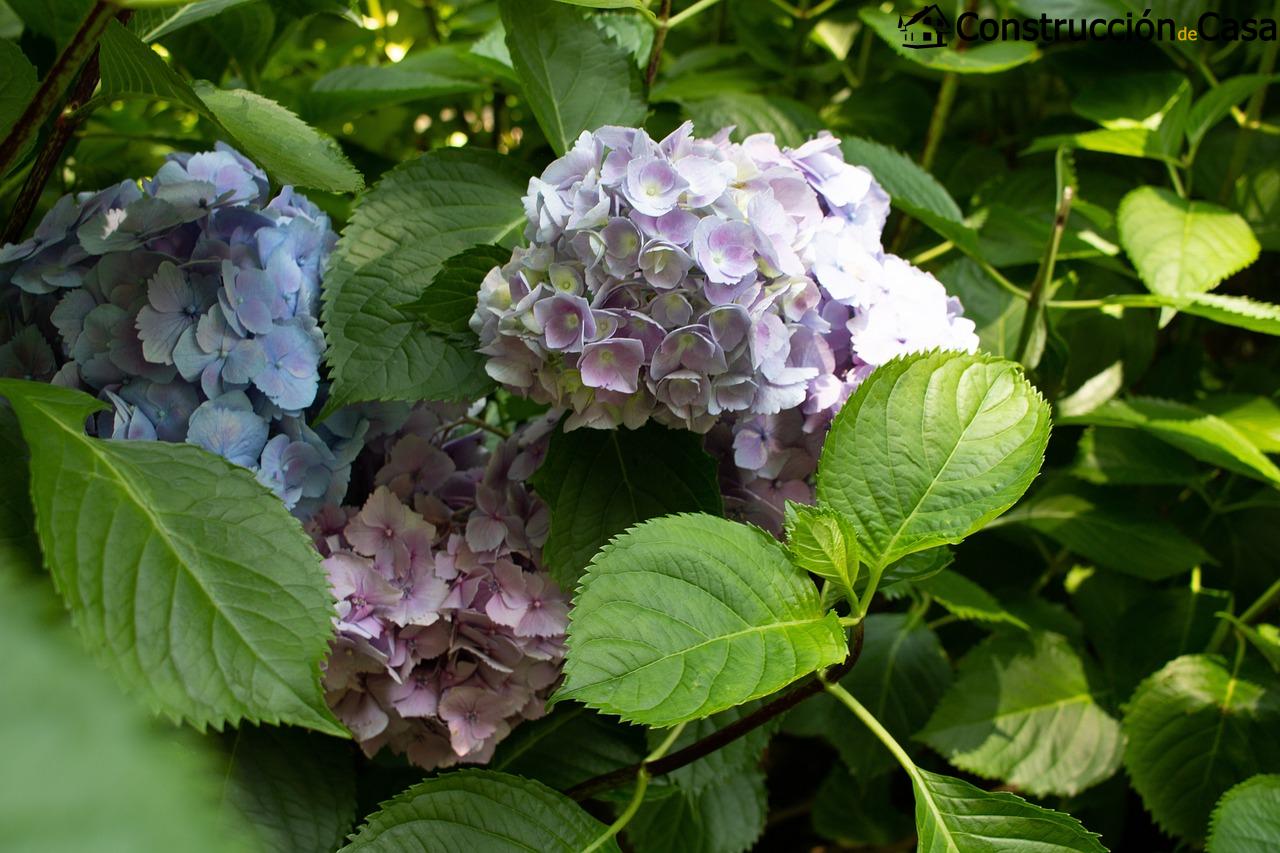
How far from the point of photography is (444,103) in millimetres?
1417

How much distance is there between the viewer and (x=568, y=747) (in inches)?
29.6

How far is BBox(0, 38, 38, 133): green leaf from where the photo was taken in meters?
0.59

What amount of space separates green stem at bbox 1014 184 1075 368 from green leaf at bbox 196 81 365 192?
56 cm

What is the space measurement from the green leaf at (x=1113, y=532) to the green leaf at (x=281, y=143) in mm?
710

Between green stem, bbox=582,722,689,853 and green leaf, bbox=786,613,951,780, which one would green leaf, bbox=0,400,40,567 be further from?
green leaf, bbox=786,613,951,780

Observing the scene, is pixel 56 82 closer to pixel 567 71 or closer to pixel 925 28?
pixel 567 71

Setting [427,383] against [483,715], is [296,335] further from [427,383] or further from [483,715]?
[483,715]

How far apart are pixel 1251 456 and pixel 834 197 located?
46 centimetres

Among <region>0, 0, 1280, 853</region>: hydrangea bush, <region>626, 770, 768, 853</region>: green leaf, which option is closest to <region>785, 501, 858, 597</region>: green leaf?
<region>0, 0, 1280, 853</region>: hydrangea bush

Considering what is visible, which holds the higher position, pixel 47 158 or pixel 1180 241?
pixel 47 158

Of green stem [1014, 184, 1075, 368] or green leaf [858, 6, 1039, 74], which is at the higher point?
green leaf [858, 6, 1039, 74]

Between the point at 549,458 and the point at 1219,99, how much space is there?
32.0 inches

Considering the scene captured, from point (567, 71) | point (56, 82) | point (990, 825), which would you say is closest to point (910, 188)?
point (567, 71)

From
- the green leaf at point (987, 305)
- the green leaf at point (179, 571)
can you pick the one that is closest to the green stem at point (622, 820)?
the green leaf at point (179, 571)
